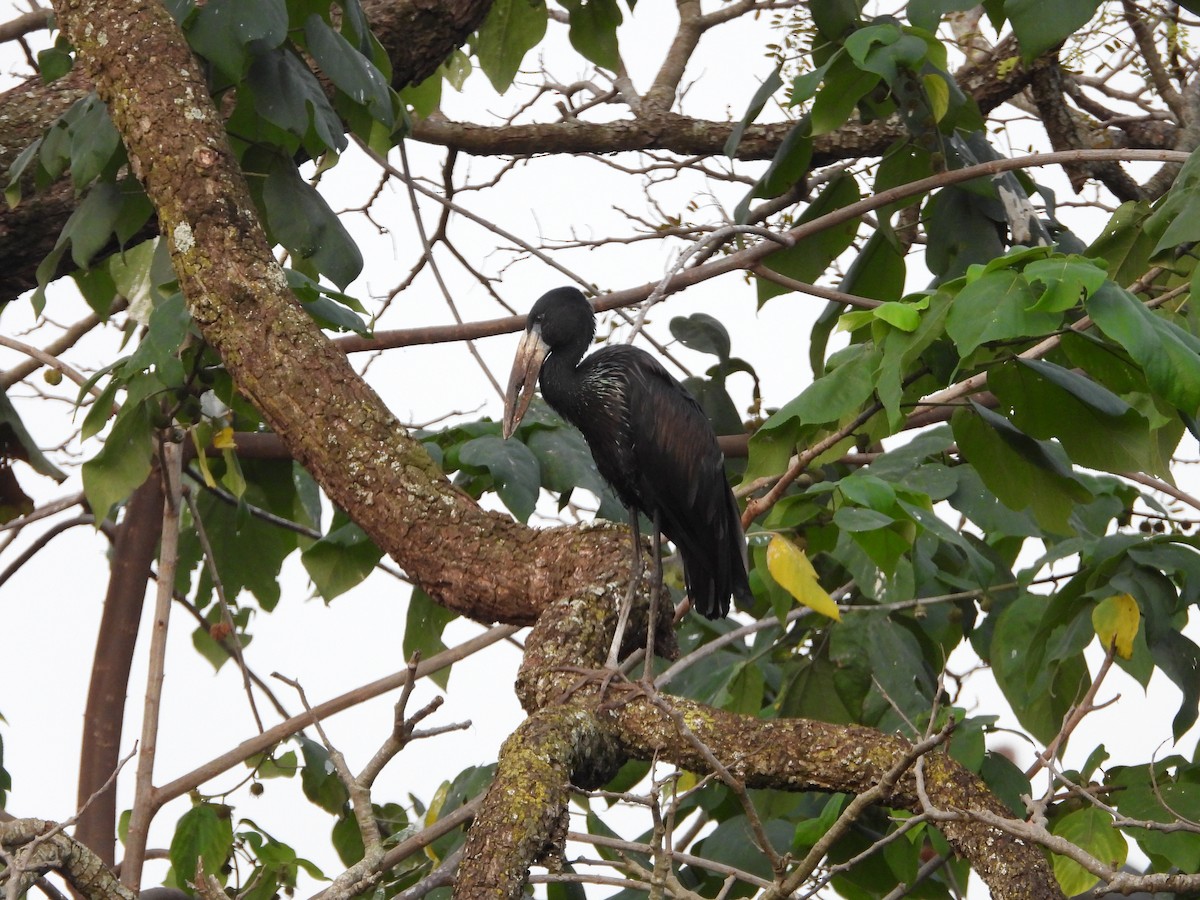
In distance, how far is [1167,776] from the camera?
278cm

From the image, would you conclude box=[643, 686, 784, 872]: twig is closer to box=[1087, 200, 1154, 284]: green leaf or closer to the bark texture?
box=[1087, 200, 1154, 284]: green leaf

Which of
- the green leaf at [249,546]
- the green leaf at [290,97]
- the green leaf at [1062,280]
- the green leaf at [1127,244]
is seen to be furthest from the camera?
the green leaf at [249,546]

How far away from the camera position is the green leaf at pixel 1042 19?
279 cm

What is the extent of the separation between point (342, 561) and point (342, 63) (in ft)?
3.77

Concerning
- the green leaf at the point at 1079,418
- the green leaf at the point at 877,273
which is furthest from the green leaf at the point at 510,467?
the green leaf at the point at 877,273

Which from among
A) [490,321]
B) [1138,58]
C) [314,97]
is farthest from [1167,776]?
[1138,58]

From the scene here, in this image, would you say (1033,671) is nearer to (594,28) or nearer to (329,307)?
(329,307)

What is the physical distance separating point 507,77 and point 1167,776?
2982 mm

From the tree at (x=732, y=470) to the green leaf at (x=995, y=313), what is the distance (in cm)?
1

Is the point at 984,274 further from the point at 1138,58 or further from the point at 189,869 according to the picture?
the point at 1138,58

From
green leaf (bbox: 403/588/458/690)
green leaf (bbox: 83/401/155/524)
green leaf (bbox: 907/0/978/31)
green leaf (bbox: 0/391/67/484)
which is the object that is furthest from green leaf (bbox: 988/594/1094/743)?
green leaf (bbox: 0/391/67/484)

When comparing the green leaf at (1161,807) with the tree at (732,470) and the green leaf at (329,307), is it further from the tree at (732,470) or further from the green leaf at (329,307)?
the green leaf at (329,307)

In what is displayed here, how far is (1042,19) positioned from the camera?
2.80 m

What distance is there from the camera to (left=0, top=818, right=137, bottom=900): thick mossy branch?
5.90 ft
